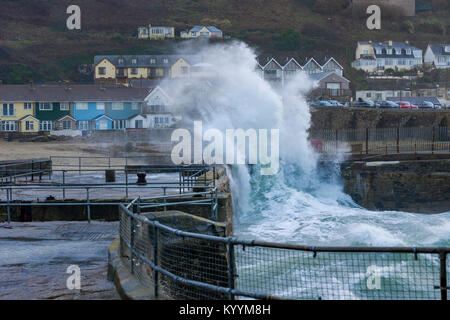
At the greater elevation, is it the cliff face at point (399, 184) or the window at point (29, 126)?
the window at point (29, 126)

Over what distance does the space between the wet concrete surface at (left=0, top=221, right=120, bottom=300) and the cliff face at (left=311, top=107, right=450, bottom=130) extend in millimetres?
39615

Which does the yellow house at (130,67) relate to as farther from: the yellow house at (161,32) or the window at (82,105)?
the yellow house at (161,32)

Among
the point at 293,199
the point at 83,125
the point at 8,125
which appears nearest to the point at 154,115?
the point at 83,125

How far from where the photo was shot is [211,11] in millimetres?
133375

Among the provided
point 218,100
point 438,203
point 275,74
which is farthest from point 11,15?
point 438,203

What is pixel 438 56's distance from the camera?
103500mm

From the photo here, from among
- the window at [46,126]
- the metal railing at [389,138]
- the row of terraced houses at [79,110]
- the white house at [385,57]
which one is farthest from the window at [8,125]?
the white house at [385,57]

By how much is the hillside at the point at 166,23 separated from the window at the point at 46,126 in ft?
76.0

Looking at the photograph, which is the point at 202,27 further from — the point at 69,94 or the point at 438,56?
the point at 69,94

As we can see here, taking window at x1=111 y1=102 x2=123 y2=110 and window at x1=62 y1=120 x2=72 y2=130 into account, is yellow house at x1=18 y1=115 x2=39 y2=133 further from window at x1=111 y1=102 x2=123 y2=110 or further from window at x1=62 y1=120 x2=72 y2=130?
window at x1=111 y1=102 x2=123 y2=110

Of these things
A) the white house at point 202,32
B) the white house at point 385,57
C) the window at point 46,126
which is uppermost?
the white house at point 202,32

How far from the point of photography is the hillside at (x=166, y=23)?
311 feet

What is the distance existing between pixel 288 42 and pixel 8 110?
5711cm

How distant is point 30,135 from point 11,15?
74355 millimetres
